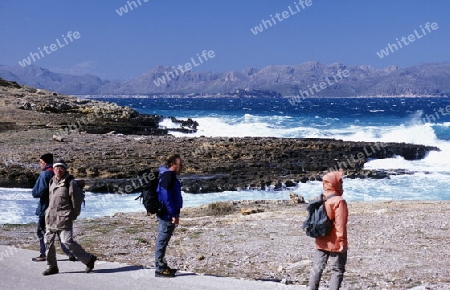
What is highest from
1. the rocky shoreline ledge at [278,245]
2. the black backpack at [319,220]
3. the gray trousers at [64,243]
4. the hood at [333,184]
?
the gray trousers at [64,243]

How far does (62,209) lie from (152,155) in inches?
835

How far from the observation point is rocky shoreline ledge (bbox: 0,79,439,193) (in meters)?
23.4

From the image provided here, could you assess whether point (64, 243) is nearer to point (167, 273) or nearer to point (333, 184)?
point (167, 273)

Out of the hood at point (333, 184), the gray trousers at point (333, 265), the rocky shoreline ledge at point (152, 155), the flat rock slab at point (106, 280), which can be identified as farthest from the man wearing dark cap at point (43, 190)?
the rocky shoreline ledge at point (152, 155)

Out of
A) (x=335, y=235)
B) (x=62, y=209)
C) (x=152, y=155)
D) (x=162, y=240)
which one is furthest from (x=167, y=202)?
(x=152, y=155)

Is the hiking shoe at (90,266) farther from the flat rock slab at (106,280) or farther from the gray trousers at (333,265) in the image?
the gray trousers at (333,265)

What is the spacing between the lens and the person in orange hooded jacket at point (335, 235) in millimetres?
5996

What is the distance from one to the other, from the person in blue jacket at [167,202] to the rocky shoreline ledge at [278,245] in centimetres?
103

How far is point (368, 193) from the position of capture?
23.7 m

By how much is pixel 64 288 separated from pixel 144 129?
130 ft

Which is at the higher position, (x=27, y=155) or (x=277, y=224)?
(x=27, y=155)

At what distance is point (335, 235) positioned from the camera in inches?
240

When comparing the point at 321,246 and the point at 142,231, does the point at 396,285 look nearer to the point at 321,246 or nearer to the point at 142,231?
the point at 321,246

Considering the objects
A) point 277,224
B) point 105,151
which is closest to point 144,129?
point 105,151
